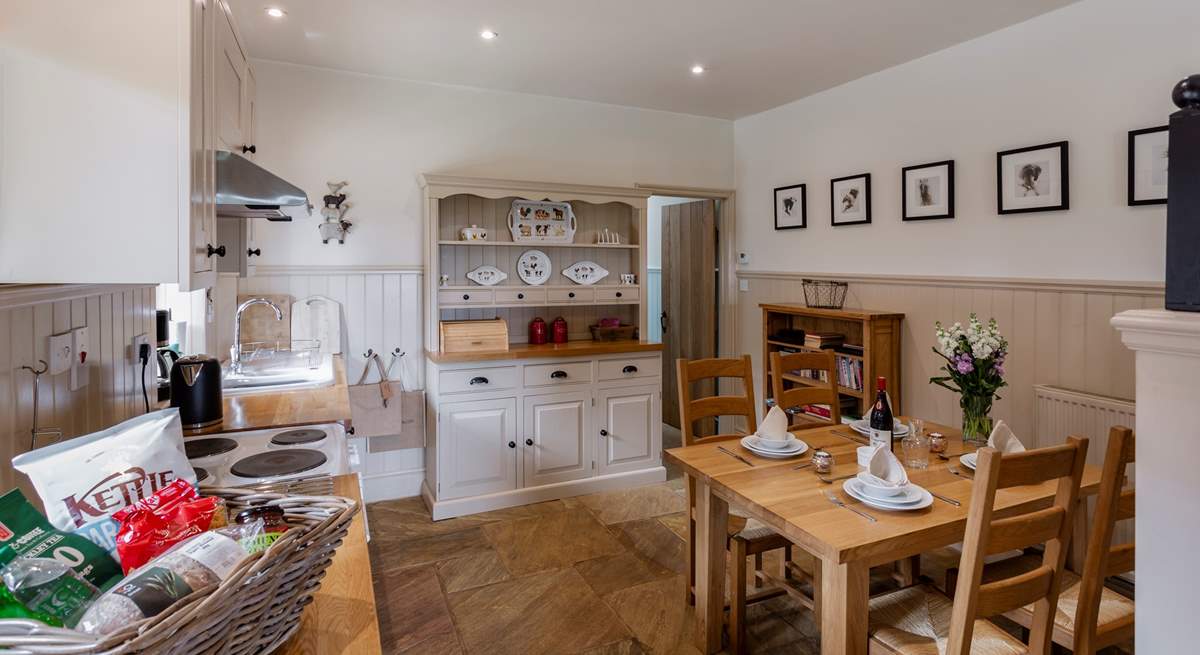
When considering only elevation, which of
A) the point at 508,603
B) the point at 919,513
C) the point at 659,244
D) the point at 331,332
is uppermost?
the point at 659,244

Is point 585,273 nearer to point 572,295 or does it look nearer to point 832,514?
point 572,295

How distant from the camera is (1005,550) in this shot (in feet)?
4.75

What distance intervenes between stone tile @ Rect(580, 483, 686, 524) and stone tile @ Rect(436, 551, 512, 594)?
741 mm

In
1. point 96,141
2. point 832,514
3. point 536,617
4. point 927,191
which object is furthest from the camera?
point 927,191

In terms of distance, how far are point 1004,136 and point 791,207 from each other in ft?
4.70

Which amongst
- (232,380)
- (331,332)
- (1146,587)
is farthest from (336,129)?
(1146,587)

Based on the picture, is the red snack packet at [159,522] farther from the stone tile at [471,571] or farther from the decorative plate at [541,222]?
the decorative plate at [541,222]

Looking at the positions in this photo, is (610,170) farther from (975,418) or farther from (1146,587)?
(1146,587)

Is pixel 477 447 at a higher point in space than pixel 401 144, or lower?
lower

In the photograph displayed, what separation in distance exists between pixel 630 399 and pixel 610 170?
1.62 metres

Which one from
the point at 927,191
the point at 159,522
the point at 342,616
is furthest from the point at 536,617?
the point at 927,191

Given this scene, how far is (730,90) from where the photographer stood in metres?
4.05

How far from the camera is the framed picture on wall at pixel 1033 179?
2.81m

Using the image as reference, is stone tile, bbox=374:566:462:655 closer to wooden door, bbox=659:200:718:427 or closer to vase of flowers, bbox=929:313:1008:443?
vase of flowers, bbox=929:313:1008:443
